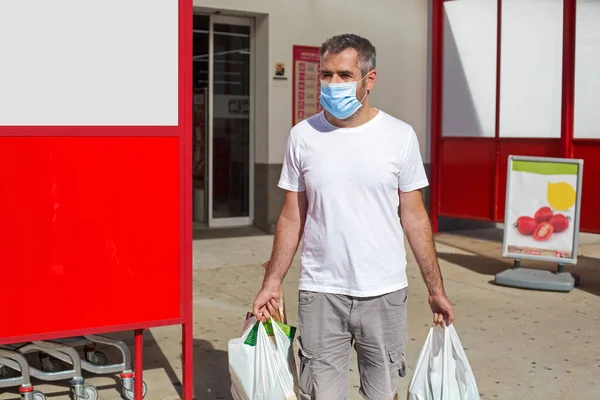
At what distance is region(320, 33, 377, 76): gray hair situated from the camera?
3.23 m

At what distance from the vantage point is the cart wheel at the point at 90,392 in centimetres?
451

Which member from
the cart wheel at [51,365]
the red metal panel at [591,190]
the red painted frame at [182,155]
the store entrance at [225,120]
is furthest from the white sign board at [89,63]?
the store entrance at [225,120]

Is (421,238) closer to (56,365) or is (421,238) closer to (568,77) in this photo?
(56,365)

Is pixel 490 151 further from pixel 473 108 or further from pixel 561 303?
pixel 561 303

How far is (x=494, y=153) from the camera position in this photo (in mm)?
10195

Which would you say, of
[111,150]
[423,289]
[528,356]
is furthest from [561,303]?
[111,150]

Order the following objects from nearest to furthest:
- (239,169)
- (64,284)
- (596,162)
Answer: (64,284)
(596,162)
(239,169)

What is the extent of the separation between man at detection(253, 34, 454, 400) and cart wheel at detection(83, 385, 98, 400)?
1.59 m

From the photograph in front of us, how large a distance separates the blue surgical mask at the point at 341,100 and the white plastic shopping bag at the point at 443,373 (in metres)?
0.98

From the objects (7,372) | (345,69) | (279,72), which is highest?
(279,72)

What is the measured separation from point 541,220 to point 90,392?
4.96m

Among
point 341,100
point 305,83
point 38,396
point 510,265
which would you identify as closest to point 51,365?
point 38,396

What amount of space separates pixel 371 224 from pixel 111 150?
1.55 m

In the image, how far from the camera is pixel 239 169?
1138 cm
